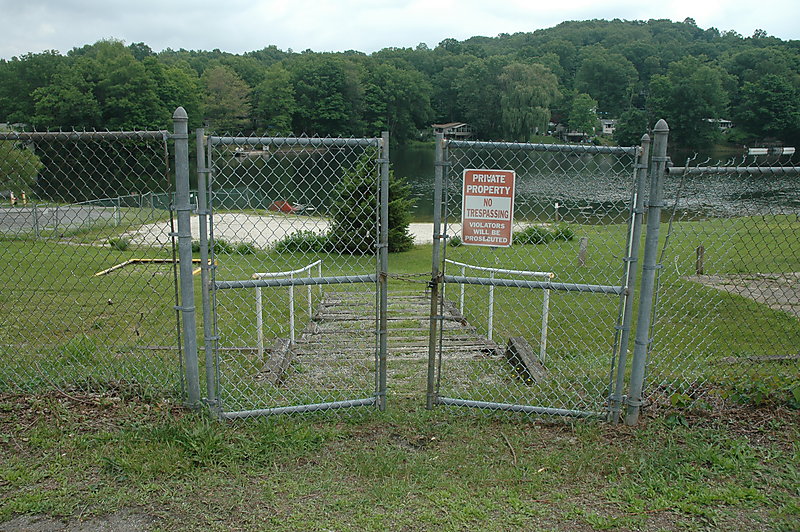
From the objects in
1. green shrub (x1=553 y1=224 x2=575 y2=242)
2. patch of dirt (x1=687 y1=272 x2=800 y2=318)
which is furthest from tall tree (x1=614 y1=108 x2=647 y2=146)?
patch of dirt (x1=687 y1=272 x2=800 y2=318)

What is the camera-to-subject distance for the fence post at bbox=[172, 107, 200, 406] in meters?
3.95

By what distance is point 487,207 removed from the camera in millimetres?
4113

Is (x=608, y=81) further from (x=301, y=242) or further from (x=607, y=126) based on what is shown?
(x=301, y=242)

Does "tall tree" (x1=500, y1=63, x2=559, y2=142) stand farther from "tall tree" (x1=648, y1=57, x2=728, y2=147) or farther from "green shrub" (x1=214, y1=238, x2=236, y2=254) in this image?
"green shrub" (x1=214, y1=238, x2=236, y2=254)

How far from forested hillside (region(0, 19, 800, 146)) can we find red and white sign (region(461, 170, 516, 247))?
49.6 meters

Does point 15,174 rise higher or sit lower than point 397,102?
lower

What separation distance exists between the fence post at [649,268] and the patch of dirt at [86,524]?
313 centimetres

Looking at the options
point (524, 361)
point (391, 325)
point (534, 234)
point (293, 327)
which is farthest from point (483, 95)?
point (534, 234)

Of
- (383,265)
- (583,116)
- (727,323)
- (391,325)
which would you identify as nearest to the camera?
(383,265)

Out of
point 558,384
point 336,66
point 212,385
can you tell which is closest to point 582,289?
point 558,384

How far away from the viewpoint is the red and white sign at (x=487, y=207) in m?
4.05

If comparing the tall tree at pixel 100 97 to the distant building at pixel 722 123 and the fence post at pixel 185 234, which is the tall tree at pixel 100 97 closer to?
the fence post at pixel 185 234

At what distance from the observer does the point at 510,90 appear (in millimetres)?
79625

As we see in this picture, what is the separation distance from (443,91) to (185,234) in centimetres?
10082
